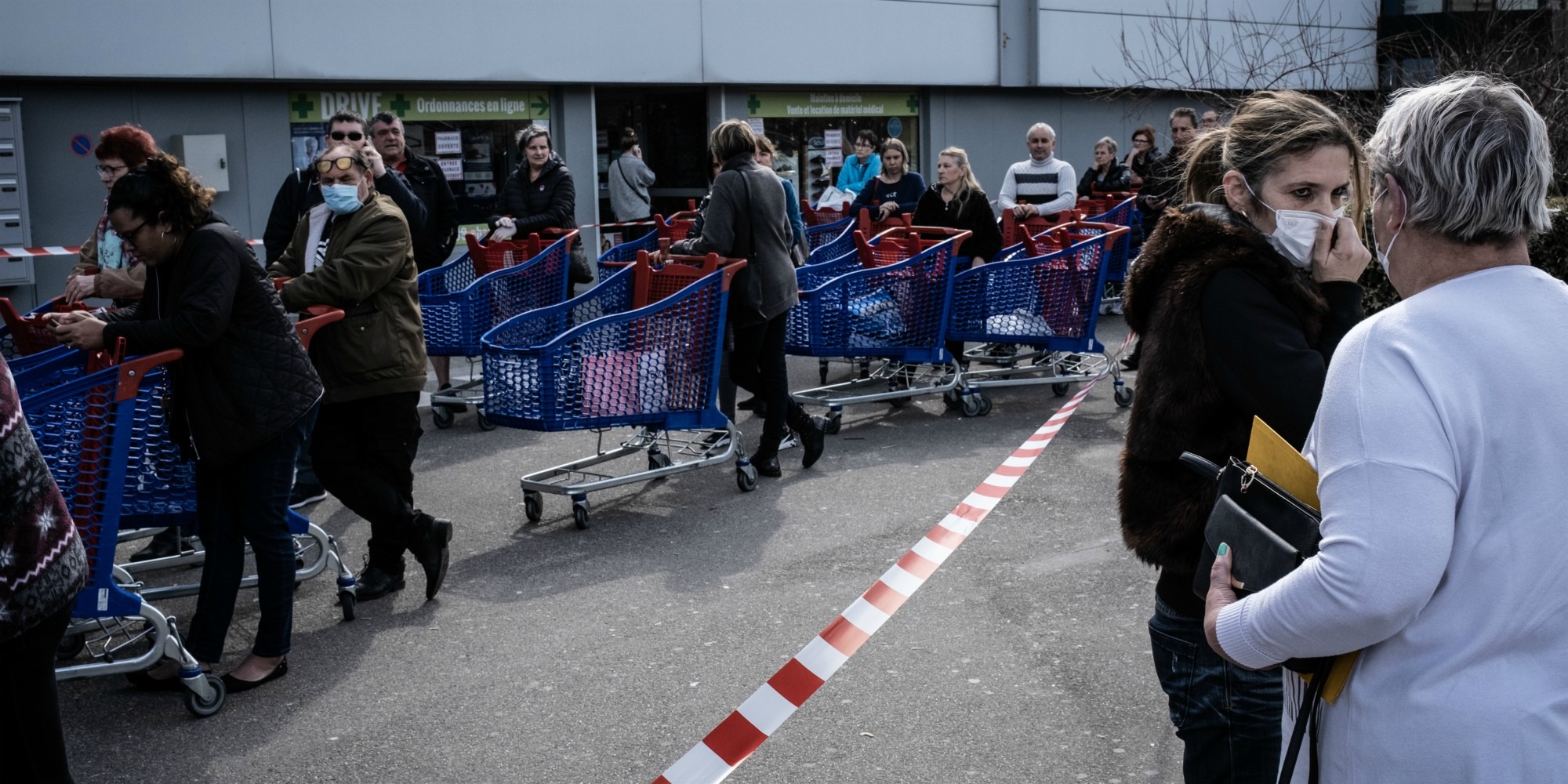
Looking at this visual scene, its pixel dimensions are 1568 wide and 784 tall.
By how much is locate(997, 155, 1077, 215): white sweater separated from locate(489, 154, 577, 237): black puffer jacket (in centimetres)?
388

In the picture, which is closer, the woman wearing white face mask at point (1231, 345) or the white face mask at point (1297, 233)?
the woman wearing white face mask at point (1231, 345)

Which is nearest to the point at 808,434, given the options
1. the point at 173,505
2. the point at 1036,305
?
the point at 1036,305

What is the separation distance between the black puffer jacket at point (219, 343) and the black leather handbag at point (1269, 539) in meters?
3.51

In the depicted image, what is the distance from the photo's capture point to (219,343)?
15.6ft

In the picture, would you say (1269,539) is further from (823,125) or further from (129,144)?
(823,125)

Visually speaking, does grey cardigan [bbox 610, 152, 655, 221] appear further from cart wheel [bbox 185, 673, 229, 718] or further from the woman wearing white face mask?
the woman wearing white face mask

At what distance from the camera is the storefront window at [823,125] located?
18.5 meters

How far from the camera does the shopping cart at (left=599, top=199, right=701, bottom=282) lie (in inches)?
415

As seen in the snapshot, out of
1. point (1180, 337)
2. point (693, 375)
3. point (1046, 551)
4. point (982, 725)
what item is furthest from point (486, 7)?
point (1180, 337)

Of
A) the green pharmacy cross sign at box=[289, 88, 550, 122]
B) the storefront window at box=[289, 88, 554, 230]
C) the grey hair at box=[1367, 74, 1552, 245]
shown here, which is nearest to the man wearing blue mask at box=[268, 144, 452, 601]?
the grey hair at box=[1367, 74, 1552, 245]

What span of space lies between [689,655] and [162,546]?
2.65 metres

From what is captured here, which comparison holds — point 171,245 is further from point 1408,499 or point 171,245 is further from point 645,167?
point 645,167

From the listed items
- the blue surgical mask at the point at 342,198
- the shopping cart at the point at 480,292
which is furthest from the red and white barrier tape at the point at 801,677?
the shopping cart at the point at 480,292

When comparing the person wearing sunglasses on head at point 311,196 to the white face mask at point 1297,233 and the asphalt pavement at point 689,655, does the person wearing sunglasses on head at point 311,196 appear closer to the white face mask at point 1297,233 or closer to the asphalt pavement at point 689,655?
the asphalt pavement at point 689,655
